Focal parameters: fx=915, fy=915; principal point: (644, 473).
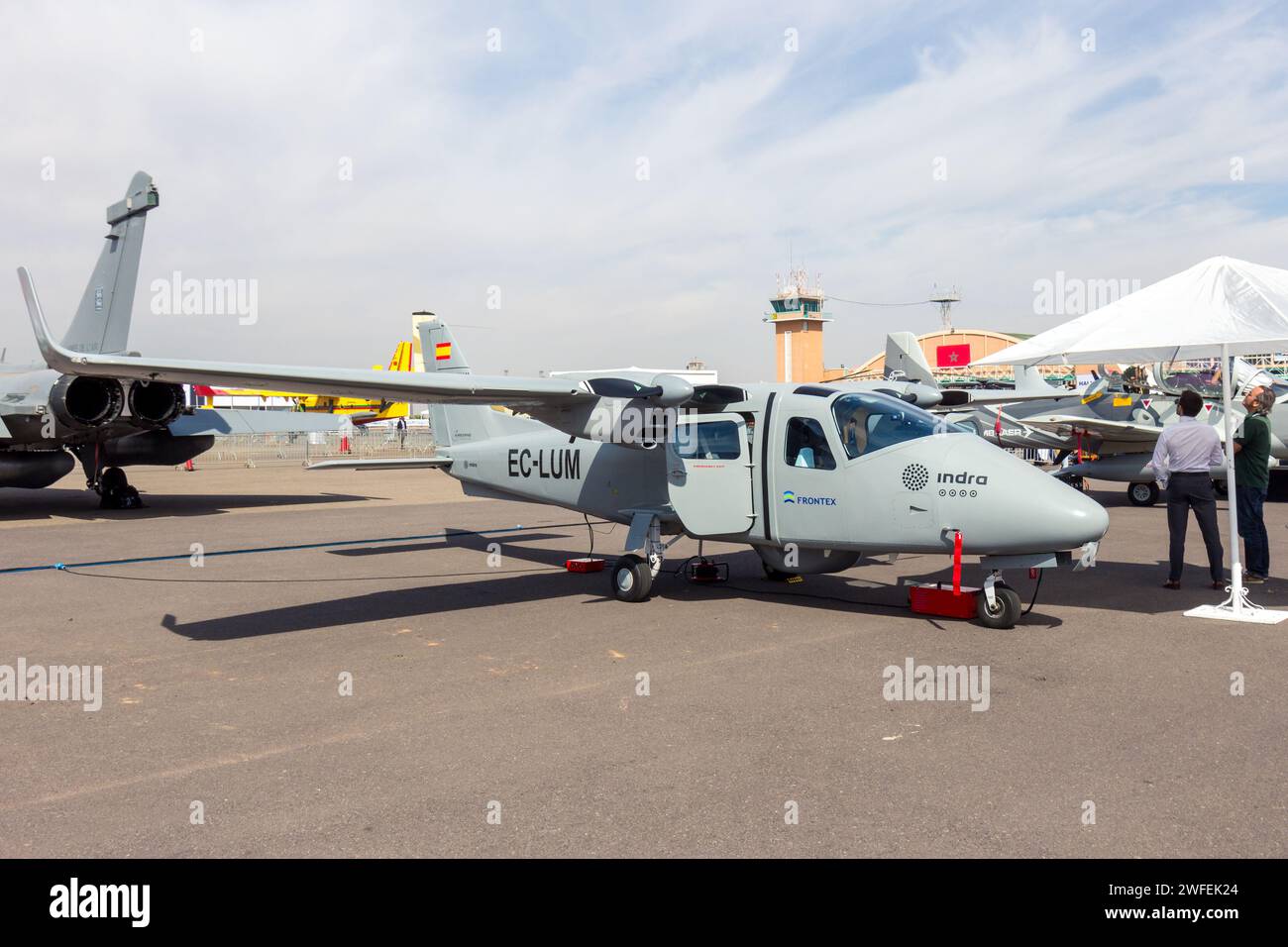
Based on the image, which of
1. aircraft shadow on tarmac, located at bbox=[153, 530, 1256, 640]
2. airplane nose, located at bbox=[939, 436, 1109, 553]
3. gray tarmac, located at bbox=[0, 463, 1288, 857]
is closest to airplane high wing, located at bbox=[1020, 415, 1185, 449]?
aircraft shadow on tarmac, located at bbox=[153, 530, 1256, 640]

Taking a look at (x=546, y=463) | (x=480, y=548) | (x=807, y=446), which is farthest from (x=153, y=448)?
(x=807, y=446)

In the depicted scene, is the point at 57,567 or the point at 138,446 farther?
the point at 138,446

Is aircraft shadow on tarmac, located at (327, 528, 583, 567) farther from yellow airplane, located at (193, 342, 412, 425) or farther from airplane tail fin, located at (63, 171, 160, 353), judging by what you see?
yellow airplane, located at (193, 342, 412, 425)

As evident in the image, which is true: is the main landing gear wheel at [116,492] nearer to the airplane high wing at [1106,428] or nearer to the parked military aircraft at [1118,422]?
the parked military aircraft at [1118,422]

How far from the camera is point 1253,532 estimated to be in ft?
32.8

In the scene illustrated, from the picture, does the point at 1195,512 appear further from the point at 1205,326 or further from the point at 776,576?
the point at 776,576

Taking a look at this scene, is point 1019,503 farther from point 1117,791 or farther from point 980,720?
point 1117,791

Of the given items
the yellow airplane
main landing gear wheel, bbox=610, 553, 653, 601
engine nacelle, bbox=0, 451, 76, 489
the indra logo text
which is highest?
the yellow airplane

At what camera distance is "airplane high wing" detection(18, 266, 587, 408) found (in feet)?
24.0

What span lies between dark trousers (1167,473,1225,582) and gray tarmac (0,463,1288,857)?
40 cm

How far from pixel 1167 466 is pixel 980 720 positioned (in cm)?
548

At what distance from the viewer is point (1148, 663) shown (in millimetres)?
6793

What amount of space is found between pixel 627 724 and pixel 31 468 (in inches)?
752
